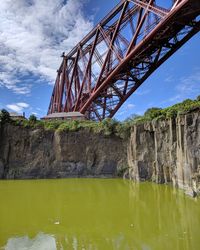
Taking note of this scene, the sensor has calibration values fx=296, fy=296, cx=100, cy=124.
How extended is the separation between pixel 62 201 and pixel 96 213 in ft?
10.8

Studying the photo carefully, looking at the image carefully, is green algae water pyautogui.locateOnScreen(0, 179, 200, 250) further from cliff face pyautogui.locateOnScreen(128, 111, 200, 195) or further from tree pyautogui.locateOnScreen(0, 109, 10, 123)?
tree pyautogui.locateOnScreen(0, 109, 10, 123)

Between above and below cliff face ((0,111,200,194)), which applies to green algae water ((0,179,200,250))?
below

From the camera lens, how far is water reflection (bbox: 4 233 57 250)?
8.37 m

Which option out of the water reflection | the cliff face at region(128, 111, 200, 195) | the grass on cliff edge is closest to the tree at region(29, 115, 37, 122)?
the grass on cliff edge

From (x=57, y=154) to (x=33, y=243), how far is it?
65.8 feet

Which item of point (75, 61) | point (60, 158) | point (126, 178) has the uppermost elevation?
point (75, 61)

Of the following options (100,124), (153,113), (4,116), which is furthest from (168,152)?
(4,116)

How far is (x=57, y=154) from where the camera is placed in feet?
94.1

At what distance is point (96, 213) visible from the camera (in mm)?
12258

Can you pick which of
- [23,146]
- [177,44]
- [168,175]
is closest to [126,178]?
[168,175]

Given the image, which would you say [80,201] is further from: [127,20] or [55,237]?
[127,20]

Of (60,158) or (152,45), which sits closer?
(152,45)

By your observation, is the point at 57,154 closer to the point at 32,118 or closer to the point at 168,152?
the point at 32,118

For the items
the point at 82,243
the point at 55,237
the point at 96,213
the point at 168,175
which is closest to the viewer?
the point at 82,243
